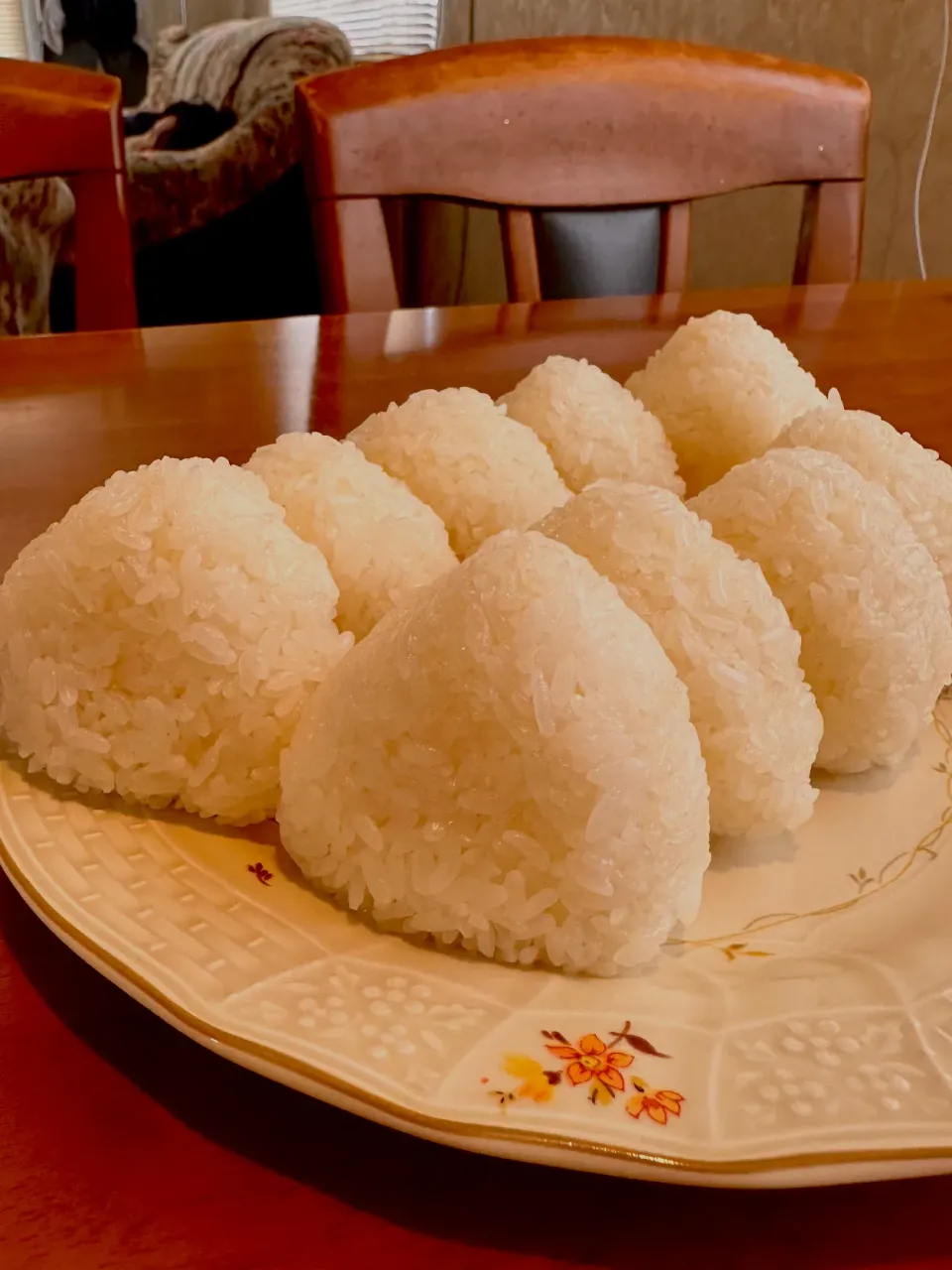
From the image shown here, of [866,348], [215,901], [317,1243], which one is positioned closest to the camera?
[317,1243]

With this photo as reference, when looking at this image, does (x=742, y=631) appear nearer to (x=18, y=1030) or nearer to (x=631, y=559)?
(x=631, y=559)

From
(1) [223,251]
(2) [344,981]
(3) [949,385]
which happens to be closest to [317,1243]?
(2) [344,981]

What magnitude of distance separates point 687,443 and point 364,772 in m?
0.39

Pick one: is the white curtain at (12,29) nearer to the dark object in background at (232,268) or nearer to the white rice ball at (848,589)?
the dark object in background at (232,268)

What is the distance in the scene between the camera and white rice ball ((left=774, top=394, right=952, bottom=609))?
23.0 inches

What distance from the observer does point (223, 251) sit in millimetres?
3520

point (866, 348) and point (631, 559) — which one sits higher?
point (631, 559)

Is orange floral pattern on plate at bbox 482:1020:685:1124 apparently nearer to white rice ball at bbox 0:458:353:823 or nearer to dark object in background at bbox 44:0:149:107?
white rice ball at bbox 0:458:353:823

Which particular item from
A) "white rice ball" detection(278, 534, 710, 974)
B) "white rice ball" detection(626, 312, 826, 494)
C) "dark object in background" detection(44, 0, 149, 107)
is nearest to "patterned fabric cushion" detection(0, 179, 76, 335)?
"white rice ball" detection(626, 312, 826, 494)

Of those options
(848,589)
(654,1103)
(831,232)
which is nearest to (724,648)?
(848,589)

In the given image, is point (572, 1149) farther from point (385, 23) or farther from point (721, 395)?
point (385, 23)

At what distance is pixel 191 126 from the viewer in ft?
13.0

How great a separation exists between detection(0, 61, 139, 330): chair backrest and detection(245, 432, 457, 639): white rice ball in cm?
93

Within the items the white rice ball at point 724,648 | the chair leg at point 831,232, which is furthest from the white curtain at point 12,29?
the white rice ball at point 724,648
